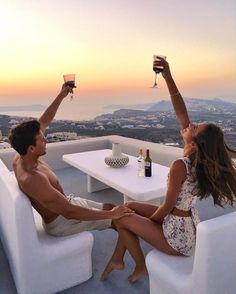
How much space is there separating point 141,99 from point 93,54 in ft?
4.43

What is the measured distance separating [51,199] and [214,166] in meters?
0.91

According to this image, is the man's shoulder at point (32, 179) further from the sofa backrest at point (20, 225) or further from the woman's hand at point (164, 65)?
the woman's hand at point (164, 65)

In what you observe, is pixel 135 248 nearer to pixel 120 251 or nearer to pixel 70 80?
pixel 120 251

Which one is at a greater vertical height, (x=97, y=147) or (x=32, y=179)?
(x=32, y=179)

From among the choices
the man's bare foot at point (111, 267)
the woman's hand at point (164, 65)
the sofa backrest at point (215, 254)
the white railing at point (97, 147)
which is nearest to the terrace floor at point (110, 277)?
the man's bare foot at point (111, 267)

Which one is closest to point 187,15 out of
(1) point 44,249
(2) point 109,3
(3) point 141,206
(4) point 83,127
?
(2) point 109,3

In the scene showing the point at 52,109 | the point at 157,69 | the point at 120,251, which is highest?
the point at 157,69

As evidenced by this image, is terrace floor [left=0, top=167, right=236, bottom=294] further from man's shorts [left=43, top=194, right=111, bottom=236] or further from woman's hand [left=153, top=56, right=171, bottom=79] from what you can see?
woman's hand [left=153, top=56, right=171, bottom=79]

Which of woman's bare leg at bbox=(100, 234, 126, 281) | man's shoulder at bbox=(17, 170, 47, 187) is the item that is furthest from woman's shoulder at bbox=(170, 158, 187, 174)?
man's shoulder at bbox=(17, 170, 47, 187)

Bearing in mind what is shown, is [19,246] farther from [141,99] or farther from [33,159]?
[141,99]

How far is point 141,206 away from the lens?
2086 millimetres

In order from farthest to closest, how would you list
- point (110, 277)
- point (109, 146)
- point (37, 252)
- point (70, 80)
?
point (109, 146)
point (70, 80)
point (110, 277)
point (37, 252)

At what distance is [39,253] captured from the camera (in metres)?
1.79

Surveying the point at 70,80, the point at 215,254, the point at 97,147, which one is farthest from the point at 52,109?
the point at 97,147
